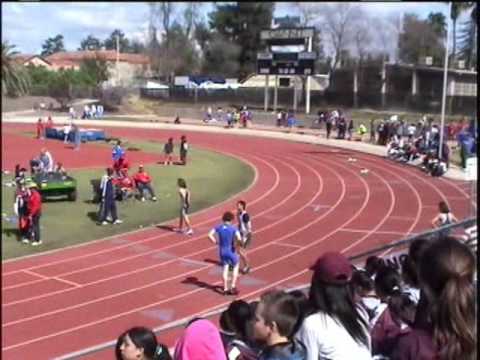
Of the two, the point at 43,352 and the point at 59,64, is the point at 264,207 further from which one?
the point at 43,352

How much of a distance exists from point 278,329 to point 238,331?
0.84 meters

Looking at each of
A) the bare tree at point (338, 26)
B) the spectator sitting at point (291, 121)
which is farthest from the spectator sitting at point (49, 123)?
the bare tree at point (338, 26)

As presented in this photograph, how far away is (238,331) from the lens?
3799 millimetres

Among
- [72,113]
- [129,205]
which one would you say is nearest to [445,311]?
[129,205]

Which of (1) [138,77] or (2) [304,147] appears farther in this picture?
(2) [304,147]

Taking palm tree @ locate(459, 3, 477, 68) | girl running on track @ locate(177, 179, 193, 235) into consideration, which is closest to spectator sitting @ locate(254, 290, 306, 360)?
girl running on track @ locate(177, 179, 193, 235)

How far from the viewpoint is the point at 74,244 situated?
14.3 metres

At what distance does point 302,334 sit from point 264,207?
15.8 metres

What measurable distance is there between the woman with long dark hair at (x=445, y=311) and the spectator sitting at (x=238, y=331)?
95 cm

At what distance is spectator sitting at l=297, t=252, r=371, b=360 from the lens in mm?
3057

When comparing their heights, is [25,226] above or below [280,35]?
below

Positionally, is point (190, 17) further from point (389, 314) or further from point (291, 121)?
point (291, 121)

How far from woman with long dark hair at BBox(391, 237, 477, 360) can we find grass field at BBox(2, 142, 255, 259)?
11.4 meters

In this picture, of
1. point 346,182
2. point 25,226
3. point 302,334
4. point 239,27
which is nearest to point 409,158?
point 346,182
